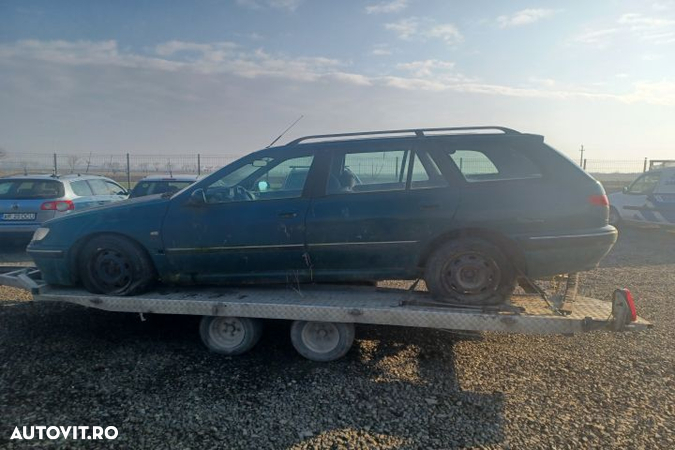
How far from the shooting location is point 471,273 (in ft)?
11.9

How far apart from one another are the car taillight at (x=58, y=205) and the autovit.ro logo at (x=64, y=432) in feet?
20.3

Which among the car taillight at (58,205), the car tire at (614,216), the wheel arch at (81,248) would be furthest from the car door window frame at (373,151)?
the car tire at (614,216)

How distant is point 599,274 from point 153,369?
655 cm

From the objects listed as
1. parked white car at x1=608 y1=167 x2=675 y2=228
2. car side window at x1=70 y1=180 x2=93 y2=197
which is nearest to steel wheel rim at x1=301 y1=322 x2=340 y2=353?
car side window at x1=70 y1=180 x2=93 y2=197

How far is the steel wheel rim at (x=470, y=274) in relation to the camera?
11.8ft

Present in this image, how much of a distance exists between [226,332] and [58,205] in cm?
588

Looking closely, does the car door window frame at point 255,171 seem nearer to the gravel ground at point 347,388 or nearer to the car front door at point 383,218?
the car front door at point 383,218

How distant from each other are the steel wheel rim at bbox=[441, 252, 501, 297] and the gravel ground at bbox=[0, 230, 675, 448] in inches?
25.3

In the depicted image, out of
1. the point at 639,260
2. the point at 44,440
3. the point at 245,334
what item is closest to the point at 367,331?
the point at 245,334

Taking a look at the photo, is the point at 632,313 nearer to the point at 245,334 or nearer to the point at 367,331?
the point at 367,331

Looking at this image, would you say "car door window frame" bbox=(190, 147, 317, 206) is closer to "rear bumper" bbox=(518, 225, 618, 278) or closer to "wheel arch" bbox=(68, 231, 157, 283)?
"wheel arch" bbox=(68, 231, 157, 283)

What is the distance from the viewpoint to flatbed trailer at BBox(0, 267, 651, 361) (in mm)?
3316

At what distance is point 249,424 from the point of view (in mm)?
2768

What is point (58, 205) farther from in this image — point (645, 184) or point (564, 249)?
point (645, 184)
